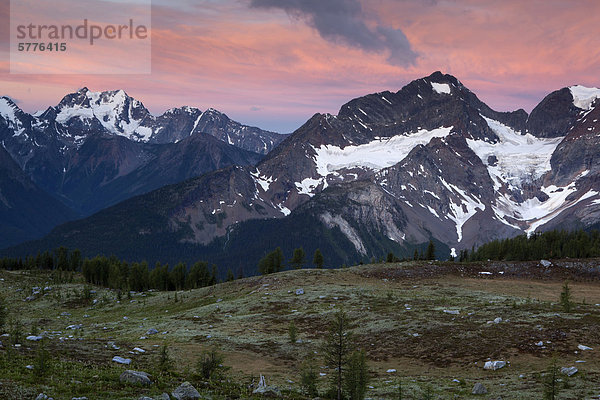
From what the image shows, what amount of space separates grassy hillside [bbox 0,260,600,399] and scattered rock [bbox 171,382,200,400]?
1097 mm

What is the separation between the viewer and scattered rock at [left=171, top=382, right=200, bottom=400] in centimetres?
2705

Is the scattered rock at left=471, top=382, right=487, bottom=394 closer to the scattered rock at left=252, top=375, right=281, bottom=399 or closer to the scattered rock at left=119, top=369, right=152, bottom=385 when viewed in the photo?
the scattered rock at left=252, top=375, right=281, bottom=399

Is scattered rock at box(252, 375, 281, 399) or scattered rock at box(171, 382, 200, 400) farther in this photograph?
scattered rock at box(252, 375, 281, 399)

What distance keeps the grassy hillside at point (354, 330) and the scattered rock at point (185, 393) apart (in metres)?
1.10

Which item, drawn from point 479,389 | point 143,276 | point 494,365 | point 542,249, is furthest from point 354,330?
point 542,249

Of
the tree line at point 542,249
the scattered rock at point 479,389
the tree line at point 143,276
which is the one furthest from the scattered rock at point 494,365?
the tree line at point 542,249

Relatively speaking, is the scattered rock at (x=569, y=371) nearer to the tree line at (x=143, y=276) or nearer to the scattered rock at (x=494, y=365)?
the scattered rock at (x=494, y=365)

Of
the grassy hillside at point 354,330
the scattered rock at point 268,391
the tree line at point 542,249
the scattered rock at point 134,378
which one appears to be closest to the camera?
the scattered rock at point 134,378

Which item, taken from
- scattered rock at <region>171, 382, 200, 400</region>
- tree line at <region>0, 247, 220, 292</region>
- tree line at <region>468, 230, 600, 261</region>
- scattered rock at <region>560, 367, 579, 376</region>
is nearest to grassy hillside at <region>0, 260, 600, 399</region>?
scattered rock at <region>560, 367, 579, 376</region>

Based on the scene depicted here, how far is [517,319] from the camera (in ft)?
164

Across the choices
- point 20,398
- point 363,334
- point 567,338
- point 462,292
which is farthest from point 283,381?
point 462,292

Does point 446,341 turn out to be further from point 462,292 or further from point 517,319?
point 462,292

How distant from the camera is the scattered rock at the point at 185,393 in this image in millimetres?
27047

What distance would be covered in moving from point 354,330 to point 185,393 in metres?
30.7
